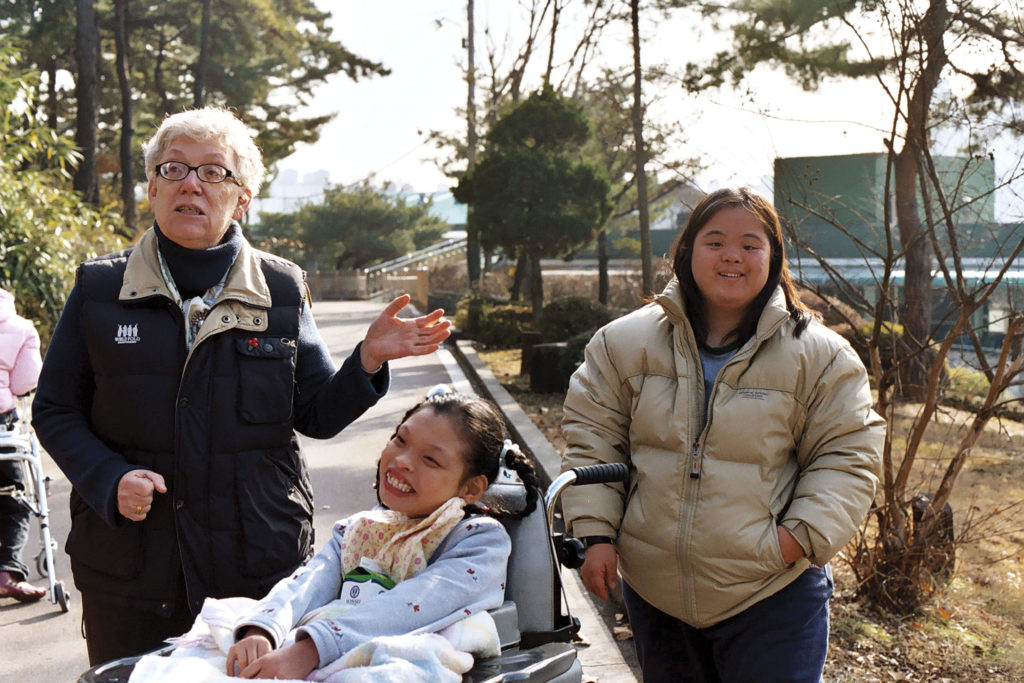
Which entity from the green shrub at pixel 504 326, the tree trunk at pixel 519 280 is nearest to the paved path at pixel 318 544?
the green shrub at pixel 504 326

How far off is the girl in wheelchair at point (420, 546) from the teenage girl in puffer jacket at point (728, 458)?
0.31 m

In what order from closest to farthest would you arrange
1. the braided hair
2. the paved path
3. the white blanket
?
the white blanket, the braided hair, the paved path

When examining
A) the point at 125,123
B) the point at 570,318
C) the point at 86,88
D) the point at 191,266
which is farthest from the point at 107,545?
the point at 125,123

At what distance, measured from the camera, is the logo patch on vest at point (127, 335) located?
2.73 meters

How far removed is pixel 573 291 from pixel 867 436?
2478cm

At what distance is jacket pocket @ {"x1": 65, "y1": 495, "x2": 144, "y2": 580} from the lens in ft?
9.07

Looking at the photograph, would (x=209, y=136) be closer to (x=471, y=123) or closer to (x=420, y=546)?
(x=420, y=546)

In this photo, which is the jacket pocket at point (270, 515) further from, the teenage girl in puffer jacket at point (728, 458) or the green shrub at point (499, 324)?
the green shrub at point (499, 324)

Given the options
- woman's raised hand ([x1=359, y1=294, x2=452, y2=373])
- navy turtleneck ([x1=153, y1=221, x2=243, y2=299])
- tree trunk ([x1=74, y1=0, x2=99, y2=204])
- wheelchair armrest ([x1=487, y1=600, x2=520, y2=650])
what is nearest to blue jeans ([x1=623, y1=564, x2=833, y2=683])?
wheelchair armrest ([x1=487, y1=600, x2=520, y2=650])

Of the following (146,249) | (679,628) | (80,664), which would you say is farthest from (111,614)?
(80,664)

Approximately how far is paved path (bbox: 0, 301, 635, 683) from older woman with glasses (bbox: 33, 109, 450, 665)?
6.64 ft

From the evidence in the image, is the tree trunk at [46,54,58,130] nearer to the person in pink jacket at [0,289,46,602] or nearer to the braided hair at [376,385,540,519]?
the person in pink jacket at [0,289,46,602]

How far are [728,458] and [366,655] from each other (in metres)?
1.07

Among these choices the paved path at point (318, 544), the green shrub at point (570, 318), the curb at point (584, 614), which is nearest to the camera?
the curb at point (584, 614)
